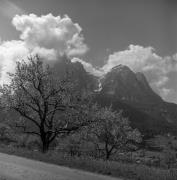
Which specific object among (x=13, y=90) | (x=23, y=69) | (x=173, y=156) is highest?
(x=23, y=69)

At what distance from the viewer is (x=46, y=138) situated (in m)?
34.2

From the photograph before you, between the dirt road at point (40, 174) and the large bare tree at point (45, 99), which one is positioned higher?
the large bare tree at point (45, 99)

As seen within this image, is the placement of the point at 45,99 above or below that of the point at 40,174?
above

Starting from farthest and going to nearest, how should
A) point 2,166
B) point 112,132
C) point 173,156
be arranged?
point 173,156 → point 112,132 → point 2,166

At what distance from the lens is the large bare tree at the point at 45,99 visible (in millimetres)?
33438

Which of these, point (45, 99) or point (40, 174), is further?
point (45, 99)

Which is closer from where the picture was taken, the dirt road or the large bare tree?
the dirt road

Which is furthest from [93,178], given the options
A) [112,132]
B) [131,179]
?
[112,132]

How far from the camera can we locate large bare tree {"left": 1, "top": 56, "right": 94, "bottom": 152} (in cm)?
3344

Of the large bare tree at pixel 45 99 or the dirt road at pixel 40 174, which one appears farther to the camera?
the large bare tree at pixel 45 99

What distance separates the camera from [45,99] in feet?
110

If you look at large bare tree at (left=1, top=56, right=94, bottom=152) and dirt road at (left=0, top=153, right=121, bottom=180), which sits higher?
large bare tree at (left=1, top=56, right=94, bottom=152)

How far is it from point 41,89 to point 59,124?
458 cm

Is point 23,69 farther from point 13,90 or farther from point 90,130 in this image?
point 90,130
